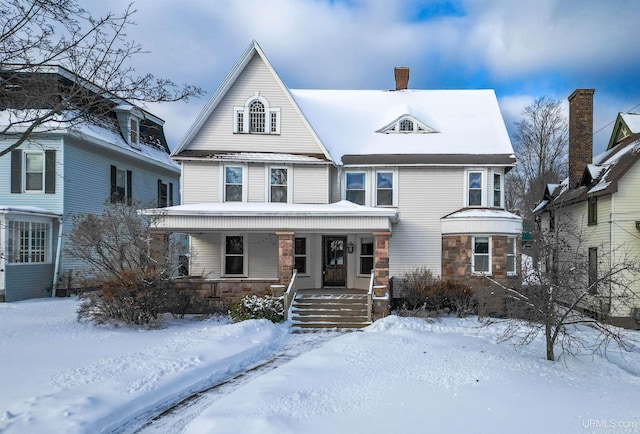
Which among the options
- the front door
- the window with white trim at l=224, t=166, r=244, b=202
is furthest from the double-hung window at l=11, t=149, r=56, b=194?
the front door

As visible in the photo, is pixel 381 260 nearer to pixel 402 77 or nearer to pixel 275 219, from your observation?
pixel 275 219

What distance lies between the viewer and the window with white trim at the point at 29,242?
693 inches

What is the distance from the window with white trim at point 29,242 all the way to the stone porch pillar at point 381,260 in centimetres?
1356

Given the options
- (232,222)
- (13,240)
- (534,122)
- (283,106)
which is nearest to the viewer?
(232,222)

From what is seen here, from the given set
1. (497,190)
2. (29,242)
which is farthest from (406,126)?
(29,242)

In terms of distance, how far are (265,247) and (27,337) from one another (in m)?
9.21

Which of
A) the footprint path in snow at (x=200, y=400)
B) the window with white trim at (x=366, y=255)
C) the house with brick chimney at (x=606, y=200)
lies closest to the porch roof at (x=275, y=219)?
the window with white trim at (x=366, y=255)

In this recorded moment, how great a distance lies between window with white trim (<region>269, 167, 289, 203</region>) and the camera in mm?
18656

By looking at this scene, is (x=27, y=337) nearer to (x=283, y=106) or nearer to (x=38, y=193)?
(x=38, y=193)

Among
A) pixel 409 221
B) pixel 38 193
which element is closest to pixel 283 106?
pixel 409 221

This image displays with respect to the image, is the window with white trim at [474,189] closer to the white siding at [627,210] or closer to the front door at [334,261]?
the white siding at [627,210]

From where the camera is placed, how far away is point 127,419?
7242 mm

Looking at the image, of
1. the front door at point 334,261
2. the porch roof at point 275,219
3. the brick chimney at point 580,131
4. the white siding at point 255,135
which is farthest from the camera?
the brick chimney at point 580,131

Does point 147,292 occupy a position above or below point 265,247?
below
